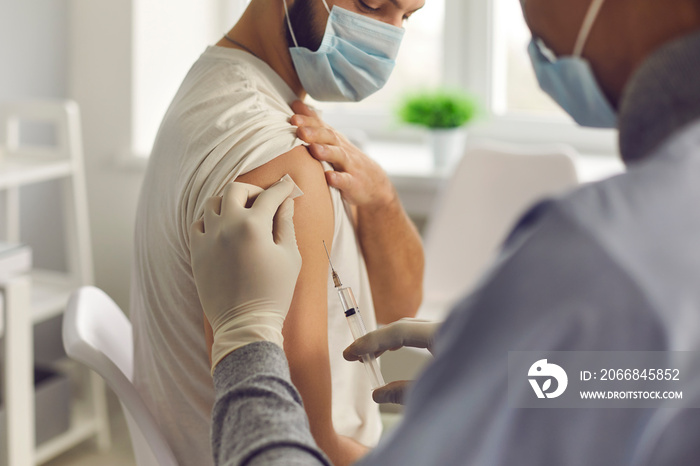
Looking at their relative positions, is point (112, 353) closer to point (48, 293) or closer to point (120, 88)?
point (48, 293)

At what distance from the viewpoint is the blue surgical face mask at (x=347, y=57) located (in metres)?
1.01

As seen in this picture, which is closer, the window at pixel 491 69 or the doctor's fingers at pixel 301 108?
the doctor's fingers at pixel 301 108

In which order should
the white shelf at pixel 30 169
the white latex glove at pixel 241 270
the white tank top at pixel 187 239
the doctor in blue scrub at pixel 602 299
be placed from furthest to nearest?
the white shelf at pixel 30 169 < the white tank top at pixel 187 239 < the white latex glove at pixel 241 270 < the doctor in blue scrub at pixel 602 299

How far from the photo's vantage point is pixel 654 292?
1.47ft

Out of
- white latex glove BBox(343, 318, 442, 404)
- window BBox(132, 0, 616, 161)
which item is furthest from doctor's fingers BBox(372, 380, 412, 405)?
window BBox(132, 0, 616, 161)

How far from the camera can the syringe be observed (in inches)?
35.6

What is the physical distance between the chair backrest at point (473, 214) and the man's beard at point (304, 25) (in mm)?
1423

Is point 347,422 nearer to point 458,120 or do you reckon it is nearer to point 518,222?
point 518,222

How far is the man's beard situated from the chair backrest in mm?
1423

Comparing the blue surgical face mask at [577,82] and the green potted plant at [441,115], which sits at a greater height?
the blue surgical face mask at [577,82]

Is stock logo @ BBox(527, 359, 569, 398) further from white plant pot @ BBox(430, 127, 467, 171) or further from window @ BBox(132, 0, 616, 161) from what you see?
window @ BBox(132, 0, 616, 161)

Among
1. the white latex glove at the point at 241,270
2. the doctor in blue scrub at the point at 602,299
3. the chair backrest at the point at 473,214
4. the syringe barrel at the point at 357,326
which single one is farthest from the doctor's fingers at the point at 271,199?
the chair backrest at the point at 473,214

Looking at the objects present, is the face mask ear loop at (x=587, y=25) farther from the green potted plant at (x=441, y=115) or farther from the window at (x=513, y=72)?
the window at (x=513, y=72)

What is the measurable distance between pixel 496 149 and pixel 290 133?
1.58 metres
